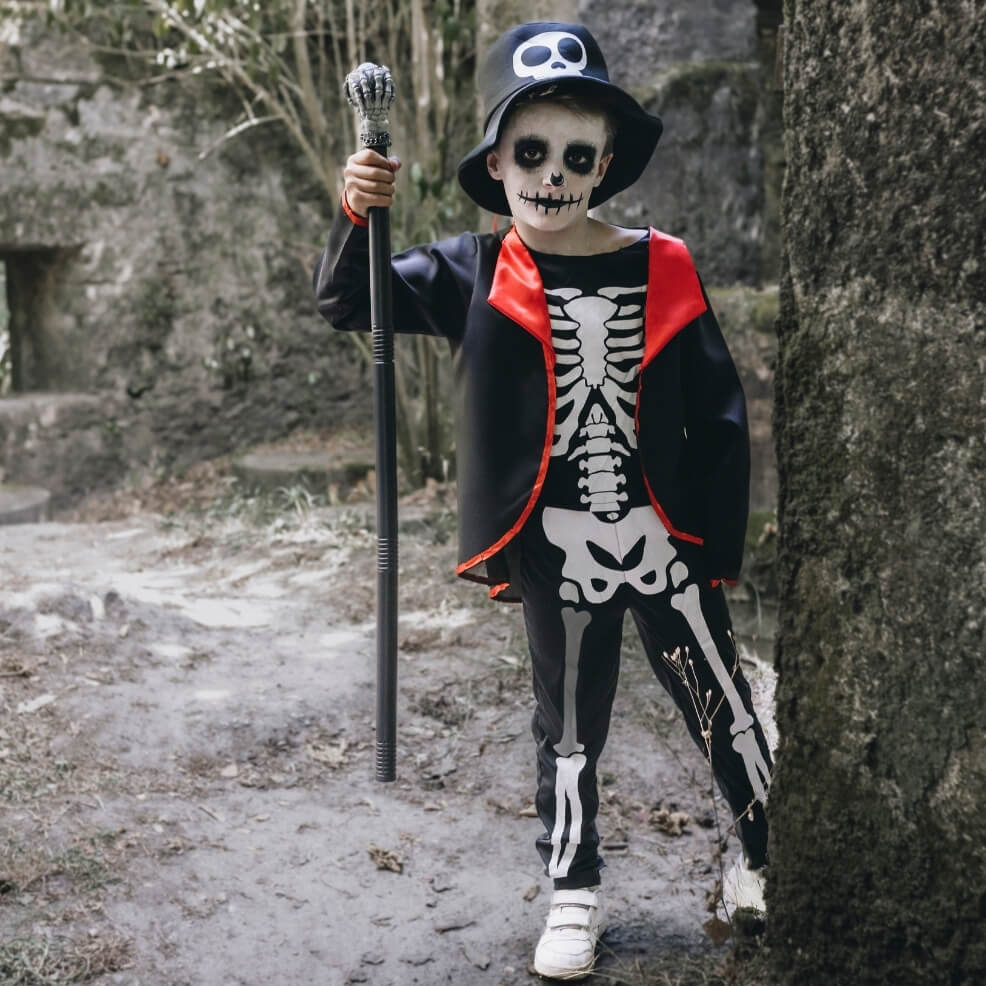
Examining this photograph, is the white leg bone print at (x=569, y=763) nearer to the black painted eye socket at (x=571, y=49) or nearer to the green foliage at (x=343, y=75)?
the black painted eye socket at (x=571, y=49)

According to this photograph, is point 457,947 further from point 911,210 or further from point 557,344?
point 911,210

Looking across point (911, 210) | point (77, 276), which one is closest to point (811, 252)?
point (911, 210)

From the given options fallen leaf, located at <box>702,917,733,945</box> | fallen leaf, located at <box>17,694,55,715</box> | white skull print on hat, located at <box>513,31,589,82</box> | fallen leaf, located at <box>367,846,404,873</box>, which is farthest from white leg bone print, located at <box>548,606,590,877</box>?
fallen leaf, located at <box>17,694,55,715</box>

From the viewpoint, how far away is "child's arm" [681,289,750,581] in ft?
7.13

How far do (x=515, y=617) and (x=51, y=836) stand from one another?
1.85 metres

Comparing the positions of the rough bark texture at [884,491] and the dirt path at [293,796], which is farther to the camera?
the dirt path at [293,796]

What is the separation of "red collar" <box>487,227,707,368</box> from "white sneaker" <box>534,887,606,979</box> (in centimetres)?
97

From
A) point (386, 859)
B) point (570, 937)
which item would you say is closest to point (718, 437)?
point (570, 937)

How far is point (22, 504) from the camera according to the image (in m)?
6.31

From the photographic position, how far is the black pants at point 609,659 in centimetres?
217

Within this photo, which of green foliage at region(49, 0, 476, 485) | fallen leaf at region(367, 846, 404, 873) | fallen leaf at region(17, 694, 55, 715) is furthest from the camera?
green foliage at region(49, 0, 476, 485)

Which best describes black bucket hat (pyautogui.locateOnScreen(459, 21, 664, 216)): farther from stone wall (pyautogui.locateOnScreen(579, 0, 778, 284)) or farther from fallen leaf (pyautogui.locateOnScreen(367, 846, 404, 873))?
stone wall (pyautogui.locateOnScreen(579, 0, 778, 284))

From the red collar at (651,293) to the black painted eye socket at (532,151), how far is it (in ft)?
0.46

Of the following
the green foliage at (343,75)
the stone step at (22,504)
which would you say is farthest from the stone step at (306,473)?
the stone step at (22,504)
